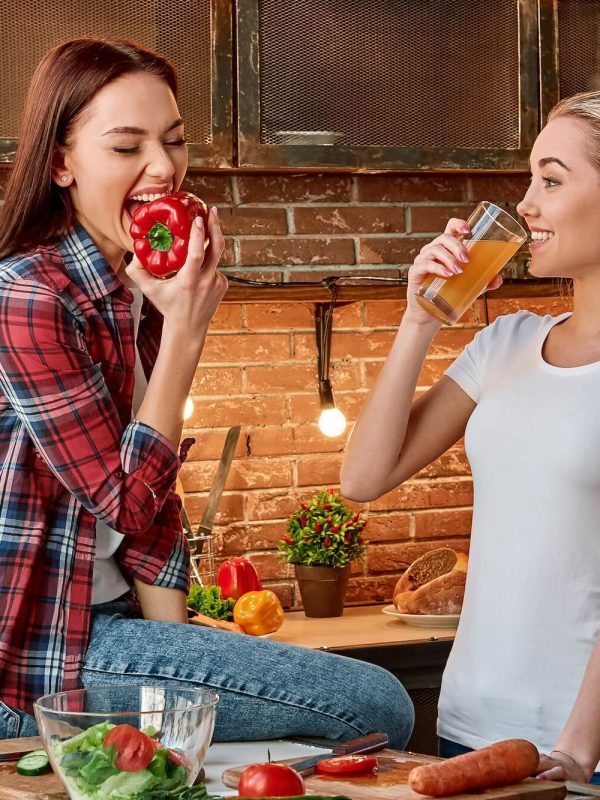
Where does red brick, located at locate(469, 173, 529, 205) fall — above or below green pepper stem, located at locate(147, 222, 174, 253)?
above

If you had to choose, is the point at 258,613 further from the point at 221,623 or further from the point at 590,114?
the point at 590,114

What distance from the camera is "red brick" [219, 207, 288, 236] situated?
2.86 metres

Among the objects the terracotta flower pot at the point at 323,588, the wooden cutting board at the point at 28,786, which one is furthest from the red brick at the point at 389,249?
the wooden cutting board at the point at 28,786

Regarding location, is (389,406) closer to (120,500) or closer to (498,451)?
(498,451)

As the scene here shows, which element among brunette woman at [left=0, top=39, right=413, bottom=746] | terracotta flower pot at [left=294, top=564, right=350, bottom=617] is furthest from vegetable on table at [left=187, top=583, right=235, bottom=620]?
brunette woman at [left=0, top=39, right=413, bottom=746]

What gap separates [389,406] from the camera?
72.8 inches

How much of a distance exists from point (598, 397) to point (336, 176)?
1.38 meters

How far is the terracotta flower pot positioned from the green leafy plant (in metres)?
0.02

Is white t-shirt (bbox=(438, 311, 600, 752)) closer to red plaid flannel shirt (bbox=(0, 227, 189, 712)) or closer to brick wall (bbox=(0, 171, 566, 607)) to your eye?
red plaid flannel shirt (bbox=(0, 227, 189, 712))

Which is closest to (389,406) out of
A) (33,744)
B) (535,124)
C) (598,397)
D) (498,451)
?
(498,451)

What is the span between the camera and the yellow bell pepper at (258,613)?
105 inches

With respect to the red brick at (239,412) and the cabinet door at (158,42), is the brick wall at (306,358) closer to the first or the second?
the red brick at (239,412)

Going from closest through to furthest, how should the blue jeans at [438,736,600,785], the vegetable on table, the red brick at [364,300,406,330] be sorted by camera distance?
the blue jeans at [438,736,600,785]
the vegetable on table
the red brick at [364,300,406,330]

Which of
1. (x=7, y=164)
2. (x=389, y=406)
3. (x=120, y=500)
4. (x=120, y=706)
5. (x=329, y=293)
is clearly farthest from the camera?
(x=329, y=293)
